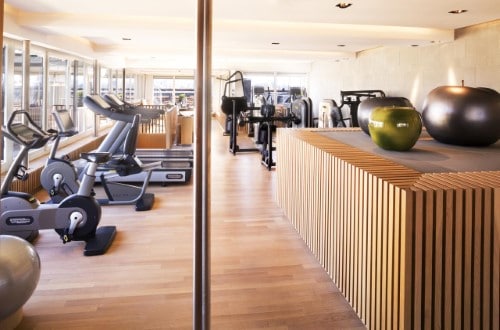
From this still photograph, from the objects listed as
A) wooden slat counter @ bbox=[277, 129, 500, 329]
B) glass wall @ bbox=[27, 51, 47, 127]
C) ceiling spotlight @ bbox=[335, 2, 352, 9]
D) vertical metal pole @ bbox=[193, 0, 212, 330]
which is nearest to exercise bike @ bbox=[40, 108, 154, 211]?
glass wall @ bbox=[27, 51, 47, 127]

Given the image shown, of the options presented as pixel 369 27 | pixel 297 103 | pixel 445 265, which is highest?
Result: pixel 369 27

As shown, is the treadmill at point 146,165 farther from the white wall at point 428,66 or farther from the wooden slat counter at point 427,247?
the white wall at point 428,66

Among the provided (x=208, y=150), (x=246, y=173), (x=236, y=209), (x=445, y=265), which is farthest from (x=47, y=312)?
(x=246, y=173)

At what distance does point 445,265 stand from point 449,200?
11.0 inches

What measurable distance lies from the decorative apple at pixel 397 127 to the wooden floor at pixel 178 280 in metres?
A: 1.05

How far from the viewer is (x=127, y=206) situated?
469 centimetres

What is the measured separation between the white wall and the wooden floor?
4.16 m

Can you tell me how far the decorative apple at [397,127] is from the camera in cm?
254

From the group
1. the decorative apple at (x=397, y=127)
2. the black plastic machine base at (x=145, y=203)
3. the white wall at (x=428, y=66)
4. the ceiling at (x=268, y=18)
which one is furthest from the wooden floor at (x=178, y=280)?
the white wall at (x=428, y=66)

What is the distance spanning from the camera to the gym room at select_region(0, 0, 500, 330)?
65.9 inches

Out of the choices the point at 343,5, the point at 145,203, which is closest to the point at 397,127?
the point at 343,5

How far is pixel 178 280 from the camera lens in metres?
2.78

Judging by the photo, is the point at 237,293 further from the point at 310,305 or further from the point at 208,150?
the point at 208,150

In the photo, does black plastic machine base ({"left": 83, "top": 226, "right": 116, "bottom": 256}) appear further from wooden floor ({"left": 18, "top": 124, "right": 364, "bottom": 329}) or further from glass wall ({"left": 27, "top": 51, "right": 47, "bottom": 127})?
glass wall ({"left": 27, "top": 51, "right": 47, "bottom": 127})
